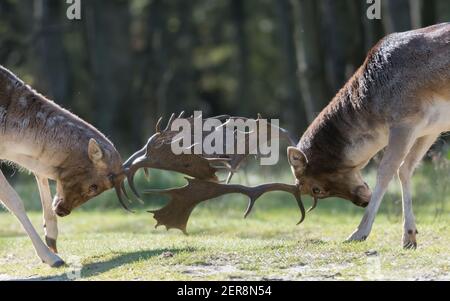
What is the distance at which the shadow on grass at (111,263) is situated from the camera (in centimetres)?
1073

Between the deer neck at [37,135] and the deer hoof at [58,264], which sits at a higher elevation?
the deer neck at [37,135]

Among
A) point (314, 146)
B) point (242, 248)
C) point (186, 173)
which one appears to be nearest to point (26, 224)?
point (186, 173)

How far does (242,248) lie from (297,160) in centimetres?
135

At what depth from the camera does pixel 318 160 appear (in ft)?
41.1

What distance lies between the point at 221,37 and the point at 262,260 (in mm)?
43830

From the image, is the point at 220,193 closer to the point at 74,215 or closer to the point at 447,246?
the point at 447,246

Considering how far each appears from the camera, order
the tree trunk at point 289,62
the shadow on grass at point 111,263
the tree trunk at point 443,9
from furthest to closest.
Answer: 1. the tree trunk at point 443,9
2. the tree trunk at point 289,62
3. the shadow on grass at point 111,263

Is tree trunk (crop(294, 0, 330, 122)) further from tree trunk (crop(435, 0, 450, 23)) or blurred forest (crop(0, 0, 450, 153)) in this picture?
tree trunk (crop(435, 0, 450, 23))

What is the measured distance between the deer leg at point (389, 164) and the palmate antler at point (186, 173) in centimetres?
90

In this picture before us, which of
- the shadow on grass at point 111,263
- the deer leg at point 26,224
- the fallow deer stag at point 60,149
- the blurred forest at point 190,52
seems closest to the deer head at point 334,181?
the fallow deer stag at point 60,149

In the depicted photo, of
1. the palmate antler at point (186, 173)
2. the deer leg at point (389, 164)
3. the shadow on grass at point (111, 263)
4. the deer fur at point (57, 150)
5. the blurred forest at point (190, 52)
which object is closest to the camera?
the shadow on grass at point (111, 263)

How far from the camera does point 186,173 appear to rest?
41.6 feet

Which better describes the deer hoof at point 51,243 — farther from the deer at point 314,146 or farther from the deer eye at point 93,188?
the deer eye at point 93,188
